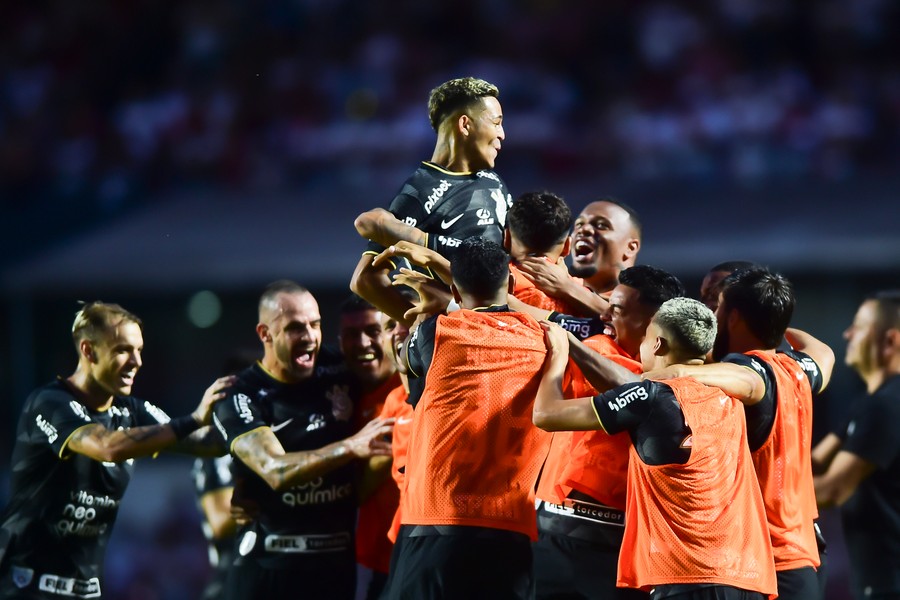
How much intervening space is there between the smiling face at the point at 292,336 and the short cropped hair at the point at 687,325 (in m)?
2.11

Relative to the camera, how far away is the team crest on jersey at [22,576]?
20.6ft

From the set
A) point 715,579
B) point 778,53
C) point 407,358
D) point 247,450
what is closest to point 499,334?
point 407,358

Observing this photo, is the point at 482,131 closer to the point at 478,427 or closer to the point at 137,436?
the point at 478,427

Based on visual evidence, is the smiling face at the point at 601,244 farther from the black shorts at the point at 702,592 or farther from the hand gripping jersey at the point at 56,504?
the hand gripping jersey at the point at 56,504

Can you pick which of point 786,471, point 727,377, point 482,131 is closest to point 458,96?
point 482,131

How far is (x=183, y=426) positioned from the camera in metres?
6.36

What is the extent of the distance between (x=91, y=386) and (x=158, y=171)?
8.04 meters

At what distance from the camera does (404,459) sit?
20.3ft

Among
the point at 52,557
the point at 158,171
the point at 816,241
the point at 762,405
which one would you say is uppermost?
the point at 158,171

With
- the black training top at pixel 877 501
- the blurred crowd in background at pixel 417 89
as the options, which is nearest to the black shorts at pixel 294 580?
the black training top at pixel 877 501

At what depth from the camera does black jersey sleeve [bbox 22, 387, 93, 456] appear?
6320mm

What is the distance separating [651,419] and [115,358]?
2.93 m

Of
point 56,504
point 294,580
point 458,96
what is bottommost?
point 294,580

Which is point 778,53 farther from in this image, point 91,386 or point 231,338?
point 91,386
